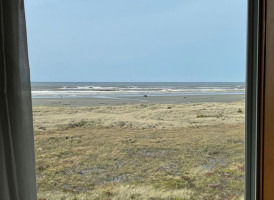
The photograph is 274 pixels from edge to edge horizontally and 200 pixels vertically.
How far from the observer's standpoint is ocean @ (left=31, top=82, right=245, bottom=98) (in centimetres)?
136

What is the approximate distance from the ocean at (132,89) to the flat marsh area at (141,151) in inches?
3.7

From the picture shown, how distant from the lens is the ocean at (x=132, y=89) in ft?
4.45

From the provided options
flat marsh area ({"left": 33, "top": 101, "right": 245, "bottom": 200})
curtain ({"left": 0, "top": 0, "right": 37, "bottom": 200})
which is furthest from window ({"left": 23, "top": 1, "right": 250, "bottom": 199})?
curtain ({"left": 0, "top": 0, "right": 37, "bottom": 200})

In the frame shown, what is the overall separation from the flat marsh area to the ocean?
3.7 inches

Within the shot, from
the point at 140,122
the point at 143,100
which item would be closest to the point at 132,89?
the point at 143,100

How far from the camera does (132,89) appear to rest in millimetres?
1535

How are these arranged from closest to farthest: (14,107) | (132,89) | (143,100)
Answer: (14,107) → (132,89) → (143,100)

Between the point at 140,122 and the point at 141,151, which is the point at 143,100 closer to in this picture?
the point at 140,122

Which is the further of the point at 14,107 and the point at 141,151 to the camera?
the point at 141,151

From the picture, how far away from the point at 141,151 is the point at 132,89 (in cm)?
43

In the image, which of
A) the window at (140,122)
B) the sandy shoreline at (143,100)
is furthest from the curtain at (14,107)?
the sandy shoreline at (143,100)

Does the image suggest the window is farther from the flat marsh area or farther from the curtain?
the curtain

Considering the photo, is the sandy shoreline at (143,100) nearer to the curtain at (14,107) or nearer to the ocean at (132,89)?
the ocean at (132,89)

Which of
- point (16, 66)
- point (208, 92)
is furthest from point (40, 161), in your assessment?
point (208, 92)
